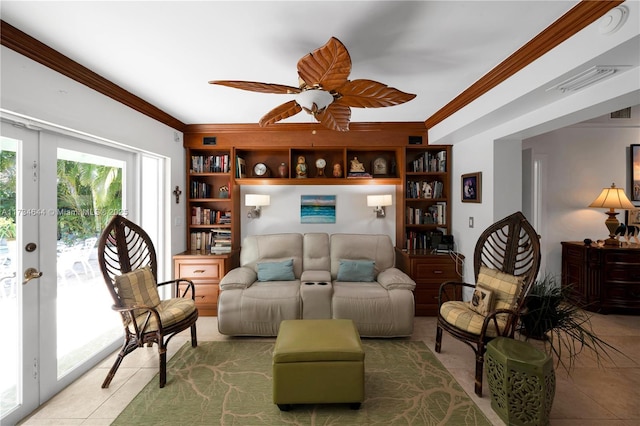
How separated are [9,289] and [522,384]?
3.42 metres

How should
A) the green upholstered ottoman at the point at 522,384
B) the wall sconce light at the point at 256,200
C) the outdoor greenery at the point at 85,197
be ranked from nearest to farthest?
1. the green upholstered ottoman at the point at 522,384
2. the outdoor greenery at the point at 85,197
3. the wall sconce light at the point at 256,200

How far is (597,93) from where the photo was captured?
1.90 meters

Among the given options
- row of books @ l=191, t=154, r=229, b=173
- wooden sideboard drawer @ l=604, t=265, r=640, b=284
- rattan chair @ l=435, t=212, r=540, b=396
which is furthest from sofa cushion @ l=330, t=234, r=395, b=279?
wooden sideboard drawer @ l=604, t=265, r=640, b=284

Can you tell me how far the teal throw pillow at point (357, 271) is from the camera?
11.5 ft

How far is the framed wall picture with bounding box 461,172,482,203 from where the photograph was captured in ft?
10.6

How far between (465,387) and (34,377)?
10.6 feet

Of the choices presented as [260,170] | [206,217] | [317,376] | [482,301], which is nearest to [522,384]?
[482,301]

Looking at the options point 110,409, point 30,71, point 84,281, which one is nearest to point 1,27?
point 30,71

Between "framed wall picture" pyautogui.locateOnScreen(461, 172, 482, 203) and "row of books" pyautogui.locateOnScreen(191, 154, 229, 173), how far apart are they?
124 inches

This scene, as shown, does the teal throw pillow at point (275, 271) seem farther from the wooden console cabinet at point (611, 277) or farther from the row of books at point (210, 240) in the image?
the wooden console cabinet at point (611, 277)

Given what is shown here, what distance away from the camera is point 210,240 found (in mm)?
4074

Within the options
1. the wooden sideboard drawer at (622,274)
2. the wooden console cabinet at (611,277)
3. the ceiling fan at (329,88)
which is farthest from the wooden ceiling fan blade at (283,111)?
the wooden sideboard drawer at (622,274)

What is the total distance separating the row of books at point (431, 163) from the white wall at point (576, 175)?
1232 mm

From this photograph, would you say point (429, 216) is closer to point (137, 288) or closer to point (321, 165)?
point (321, 165)
